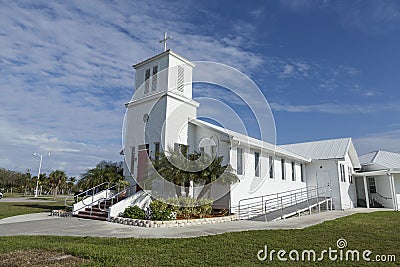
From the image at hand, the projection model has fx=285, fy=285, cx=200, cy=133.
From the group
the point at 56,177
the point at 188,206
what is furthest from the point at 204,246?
the point at 56,177

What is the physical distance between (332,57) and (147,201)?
12228 mm

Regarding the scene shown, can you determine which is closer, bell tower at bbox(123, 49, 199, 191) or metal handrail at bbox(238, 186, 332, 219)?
bell tower at bbox(123, 49, 199, 191)

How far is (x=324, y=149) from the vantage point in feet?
78.9

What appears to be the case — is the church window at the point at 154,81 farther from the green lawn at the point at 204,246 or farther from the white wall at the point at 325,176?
the white wall at the point at 325,176

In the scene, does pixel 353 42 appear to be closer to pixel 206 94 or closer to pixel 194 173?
pixel 206 94

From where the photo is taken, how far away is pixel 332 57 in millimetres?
15273

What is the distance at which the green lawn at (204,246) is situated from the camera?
5871mm

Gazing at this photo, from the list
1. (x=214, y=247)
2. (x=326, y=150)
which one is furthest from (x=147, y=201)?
(x=326, y=150)

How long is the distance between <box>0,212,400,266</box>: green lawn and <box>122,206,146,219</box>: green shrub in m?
3.95

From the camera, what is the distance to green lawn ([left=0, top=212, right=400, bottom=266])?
5.87 meters

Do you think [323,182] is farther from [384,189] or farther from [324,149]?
[384,189]

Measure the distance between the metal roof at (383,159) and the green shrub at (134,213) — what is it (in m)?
20.9

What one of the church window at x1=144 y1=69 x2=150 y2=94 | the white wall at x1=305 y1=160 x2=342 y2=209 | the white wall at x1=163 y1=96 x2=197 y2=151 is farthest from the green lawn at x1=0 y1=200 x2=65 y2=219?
the white wall at x1=305 y1=160 x2=342 y2=209

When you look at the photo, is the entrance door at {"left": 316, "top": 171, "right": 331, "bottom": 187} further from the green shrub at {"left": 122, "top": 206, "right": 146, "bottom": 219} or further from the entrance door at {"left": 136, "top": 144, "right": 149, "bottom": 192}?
the green shrub at {"left": 122, "top": 206, "right": 146, "bottom": 219}
